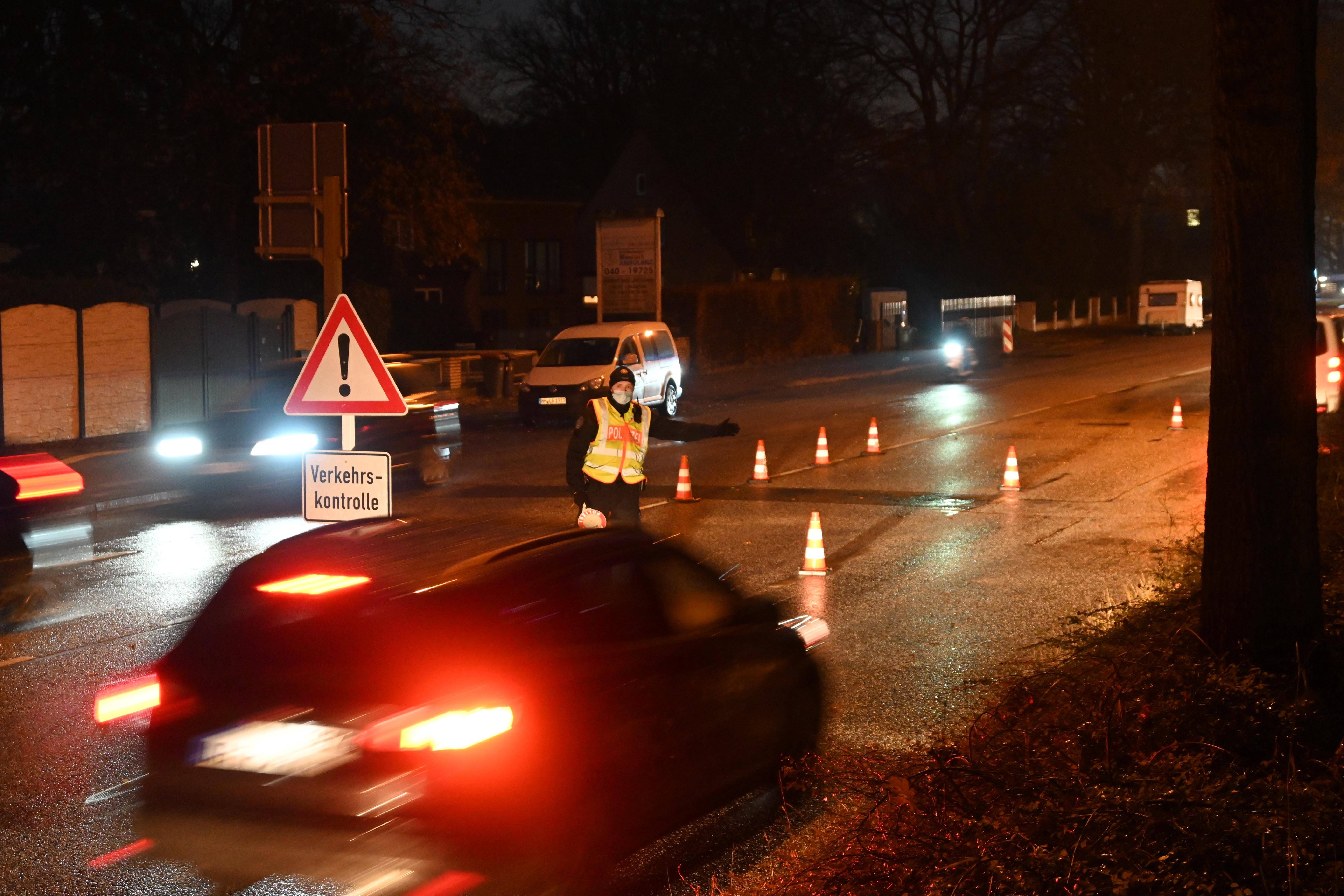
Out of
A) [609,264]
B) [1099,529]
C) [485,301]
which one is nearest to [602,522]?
[1099,529]

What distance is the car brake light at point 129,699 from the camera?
478 cm

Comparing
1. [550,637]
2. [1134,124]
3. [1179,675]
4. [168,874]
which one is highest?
[1134,124]

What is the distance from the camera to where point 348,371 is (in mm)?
8133

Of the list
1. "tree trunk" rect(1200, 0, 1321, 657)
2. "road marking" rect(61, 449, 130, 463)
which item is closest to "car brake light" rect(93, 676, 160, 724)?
"tree trunk" rect(1200, 0, 1321, 657)

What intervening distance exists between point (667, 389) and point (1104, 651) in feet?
60.3

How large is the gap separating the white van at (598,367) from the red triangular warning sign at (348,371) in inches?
531

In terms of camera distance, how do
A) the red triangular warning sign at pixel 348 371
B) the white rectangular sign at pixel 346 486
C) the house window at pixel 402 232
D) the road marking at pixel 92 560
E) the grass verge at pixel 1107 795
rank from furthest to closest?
the house window at pixel 402 232, the road marking at pixel 92 560, the red triangular warning sign at pixel 348 371, the white rectangular sign at pixel 346 486, the grass verge at pixel 1107 795

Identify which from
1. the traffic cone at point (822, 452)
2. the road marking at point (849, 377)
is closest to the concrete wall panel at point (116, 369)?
the traffic cone at point (822, 452)

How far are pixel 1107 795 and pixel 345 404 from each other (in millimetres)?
5193

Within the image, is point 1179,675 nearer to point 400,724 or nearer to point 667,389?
point 400,724

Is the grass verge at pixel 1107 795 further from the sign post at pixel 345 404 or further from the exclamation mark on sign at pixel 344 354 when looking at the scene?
the exclamation mark on sign at pixel 344 354

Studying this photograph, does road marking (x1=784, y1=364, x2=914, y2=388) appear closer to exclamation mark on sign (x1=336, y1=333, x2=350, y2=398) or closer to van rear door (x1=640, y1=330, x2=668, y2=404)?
van rear door (x1=640, y1=330, x2=668, y2=404)

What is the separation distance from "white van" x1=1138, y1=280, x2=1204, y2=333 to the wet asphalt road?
27.9 metres

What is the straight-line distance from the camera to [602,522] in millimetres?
7883
